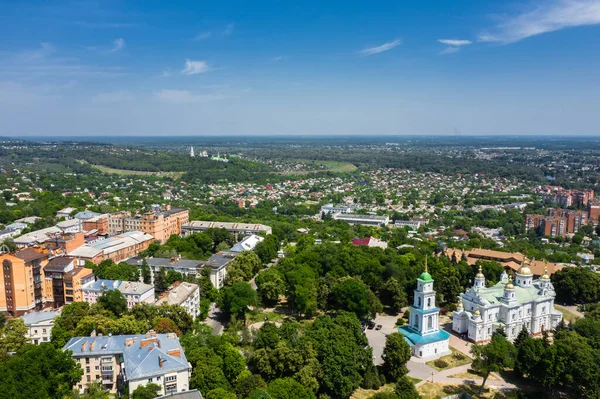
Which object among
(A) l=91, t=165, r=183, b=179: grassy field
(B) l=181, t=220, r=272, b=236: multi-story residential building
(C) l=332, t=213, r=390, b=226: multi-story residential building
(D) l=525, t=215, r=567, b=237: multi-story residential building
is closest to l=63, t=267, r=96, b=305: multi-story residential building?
(B) l=181, t=220, r=272, b=236: multi-story residential building

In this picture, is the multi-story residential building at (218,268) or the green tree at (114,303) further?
the multi-story residential building at (218,268)

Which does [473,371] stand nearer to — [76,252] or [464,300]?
[464,300]

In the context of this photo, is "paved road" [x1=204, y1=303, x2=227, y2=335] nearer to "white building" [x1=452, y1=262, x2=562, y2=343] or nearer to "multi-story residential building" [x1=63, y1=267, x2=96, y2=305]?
"multi-story residential building" [x1=63, y1=267, x2=96, y2=305]

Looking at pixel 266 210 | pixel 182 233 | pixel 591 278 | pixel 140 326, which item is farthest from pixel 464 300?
pixel 266 210

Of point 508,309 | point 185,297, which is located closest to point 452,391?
point 508,309

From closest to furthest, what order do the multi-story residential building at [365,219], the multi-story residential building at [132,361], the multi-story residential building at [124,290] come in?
the multi-story residential building at [132,361] → the multi-story residential building at [124,290] → the multi-story residential building at [365,219]

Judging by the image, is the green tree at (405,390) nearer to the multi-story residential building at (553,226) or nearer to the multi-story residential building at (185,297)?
the multi-story residential building at (185,297)

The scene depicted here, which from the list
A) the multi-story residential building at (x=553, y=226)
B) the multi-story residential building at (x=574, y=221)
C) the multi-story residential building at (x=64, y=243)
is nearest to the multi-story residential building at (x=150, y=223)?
the multi-story residential building at (x=64, y=243)
